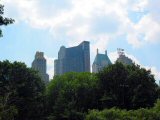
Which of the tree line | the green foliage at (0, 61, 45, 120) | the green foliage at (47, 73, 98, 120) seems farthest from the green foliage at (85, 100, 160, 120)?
the green foliage at (0, 61, 45, 120)

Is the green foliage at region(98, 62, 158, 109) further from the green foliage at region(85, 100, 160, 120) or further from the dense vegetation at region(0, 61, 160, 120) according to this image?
the green foliage at region(85, 100, 160, 120)

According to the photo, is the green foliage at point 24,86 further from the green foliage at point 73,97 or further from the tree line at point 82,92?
the green foliage at point 73,97

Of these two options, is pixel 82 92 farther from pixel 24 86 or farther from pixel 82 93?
pixel 24 86

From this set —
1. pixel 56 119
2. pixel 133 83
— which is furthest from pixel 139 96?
pixel 56 119

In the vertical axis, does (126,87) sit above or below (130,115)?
above

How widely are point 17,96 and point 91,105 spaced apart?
12.0 metres

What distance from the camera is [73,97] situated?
70938 millimetres

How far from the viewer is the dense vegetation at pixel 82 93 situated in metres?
68.1

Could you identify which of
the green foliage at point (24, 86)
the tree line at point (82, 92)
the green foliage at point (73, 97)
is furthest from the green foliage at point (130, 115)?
the green foliage at point (24, 86)

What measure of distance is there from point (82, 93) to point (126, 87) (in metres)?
6.59

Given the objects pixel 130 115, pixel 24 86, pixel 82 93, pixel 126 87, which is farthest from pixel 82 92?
pixel 130 115

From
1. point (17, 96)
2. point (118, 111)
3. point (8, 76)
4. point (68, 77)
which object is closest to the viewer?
point (118, 111)

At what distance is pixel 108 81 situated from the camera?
71062 millimetres

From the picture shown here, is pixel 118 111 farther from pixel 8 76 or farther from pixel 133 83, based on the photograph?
pixel 8 76
